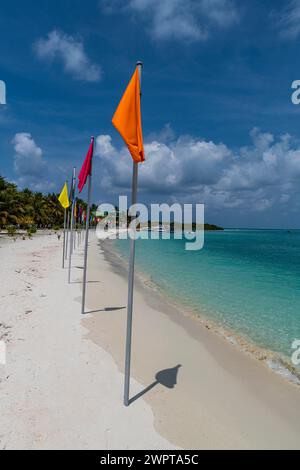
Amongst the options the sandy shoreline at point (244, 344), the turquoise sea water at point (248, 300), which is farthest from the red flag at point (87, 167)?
the turquoise sea water at point (248, 300)

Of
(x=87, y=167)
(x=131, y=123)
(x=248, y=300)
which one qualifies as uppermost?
(x=87, y=167)

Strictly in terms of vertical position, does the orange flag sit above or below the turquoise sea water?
above

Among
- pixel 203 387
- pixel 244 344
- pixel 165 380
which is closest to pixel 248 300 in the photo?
pixel 244 344

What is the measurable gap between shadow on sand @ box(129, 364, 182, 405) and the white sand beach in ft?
0.07

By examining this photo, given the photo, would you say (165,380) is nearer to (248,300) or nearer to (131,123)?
(131,123)

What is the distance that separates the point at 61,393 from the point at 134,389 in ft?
4.10

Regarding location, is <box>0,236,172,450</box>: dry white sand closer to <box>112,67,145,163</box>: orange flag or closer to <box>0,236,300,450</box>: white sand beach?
<box>0,236,300,450</box>: white sand beach

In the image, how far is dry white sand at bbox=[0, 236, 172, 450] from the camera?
4.00m

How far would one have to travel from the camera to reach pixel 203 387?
5688 mm

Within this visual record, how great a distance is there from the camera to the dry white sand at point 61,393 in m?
4.00

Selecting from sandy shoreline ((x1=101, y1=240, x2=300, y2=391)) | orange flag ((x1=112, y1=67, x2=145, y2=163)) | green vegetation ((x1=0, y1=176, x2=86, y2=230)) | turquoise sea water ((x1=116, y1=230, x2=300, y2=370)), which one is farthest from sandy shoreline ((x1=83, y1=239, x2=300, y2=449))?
green vegetation ((x1=0, y1=176, x2=86, y2=230))

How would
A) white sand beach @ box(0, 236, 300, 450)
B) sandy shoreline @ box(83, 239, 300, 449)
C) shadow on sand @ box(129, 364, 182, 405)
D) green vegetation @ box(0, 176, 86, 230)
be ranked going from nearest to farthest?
white sand beach @ box(0, 236, 300, 450) → sandy shoreline @ box(83, 239, 300, 449) → shadow on sand @ box(129, 364, 182, 405) → green vegetation @ box(0, 176, 86, 230)

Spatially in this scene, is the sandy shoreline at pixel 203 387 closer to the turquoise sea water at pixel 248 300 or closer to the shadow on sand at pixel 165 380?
the shadow on sand at pixel 165 380
